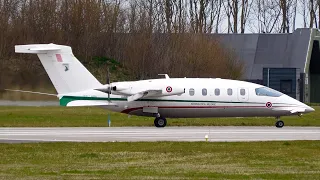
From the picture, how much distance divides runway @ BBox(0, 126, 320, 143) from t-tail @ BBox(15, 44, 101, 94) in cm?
247

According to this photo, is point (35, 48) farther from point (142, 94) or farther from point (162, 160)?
point (162, 160)

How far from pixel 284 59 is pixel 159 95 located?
111 feet

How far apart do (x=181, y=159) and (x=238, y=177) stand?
396 cm

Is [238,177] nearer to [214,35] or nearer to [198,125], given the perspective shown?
[198,125]

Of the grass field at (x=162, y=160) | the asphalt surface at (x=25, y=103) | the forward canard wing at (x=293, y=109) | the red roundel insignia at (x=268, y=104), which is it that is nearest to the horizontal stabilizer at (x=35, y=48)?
the asphalt surface at (x=25, y=103)

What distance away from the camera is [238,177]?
1759 centimetres

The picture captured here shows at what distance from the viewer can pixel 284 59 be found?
68.9m

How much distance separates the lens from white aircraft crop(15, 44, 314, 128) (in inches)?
1428

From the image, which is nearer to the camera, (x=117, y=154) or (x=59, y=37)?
(x=117, y=154)

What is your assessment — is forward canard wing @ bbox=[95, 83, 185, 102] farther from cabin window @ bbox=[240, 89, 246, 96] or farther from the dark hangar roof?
the dark hangar roof

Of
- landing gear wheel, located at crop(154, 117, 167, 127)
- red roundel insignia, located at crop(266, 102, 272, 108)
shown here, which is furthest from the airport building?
landing gear wheel, located at crop(154, 117, 167, 127)

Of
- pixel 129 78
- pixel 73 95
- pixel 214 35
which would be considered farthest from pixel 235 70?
pixel 73 95

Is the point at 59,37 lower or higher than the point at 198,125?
higher

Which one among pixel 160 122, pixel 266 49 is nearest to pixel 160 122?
pixel 160 122
